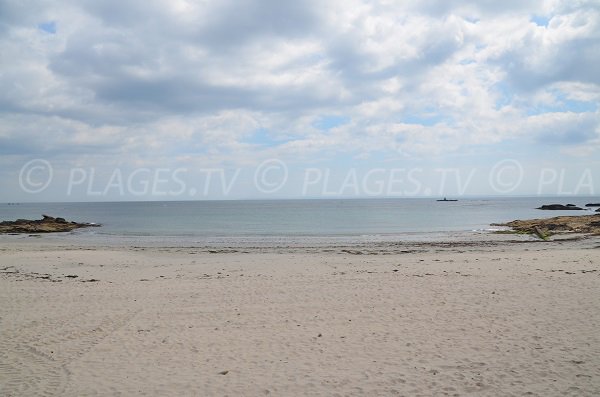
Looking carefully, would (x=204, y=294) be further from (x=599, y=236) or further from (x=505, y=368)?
(x=599, y=236)

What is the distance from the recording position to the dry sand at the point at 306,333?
6.26 meters

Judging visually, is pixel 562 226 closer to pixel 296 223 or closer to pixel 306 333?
pixel 296 223

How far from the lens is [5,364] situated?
705cm

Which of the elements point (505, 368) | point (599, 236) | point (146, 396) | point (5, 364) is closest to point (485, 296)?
point (505, 368)

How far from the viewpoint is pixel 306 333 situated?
8.51 m

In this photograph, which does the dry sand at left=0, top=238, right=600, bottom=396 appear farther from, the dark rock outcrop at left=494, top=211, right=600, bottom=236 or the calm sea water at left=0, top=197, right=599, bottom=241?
the calm sea water at left=0, top=197, right=599, bottom=241

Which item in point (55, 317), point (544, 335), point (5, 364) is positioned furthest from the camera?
point (55, 317)

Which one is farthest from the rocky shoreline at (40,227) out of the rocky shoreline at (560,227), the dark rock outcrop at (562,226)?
the dark rock outcrop at (562,226)

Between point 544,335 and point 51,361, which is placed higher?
point 544,335

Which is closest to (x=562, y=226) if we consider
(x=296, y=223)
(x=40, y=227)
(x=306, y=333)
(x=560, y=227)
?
(x=560, y=227)

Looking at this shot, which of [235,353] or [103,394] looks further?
[235,353]

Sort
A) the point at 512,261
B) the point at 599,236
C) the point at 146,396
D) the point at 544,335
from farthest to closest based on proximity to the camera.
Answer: the point at 599,236 < the point at 512,261 < the point at 544,335 < the point at 146,396

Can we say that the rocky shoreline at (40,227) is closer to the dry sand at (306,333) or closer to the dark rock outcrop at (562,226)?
the dry sand at (306,333)

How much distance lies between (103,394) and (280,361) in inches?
105
